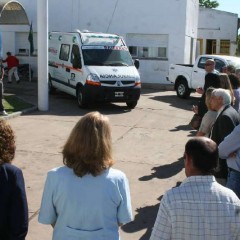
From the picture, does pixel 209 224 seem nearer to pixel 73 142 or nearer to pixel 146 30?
pixel 73 142

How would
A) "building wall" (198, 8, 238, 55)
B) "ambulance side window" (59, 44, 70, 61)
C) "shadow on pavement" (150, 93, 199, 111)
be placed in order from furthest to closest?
"building wall" (198, 8, 238, 55), "shadow on pavement" (150, 93, 199, 111), "ambulance side window" (59, 44, 70, 61)

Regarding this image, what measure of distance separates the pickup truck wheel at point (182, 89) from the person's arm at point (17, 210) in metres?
15.6

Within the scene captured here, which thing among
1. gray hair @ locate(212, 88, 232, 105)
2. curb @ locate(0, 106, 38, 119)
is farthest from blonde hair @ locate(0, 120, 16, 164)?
curb @ locate(0, 106, 38, 119)

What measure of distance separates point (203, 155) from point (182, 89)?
15917 millimetres

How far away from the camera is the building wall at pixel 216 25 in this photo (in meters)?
32.7

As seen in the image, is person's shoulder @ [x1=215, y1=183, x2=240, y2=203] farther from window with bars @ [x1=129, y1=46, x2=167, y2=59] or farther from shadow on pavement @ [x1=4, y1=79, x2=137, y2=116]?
window with bars @ [x1=129, y1=46, x2=167, y2=59]

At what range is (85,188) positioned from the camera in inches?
113

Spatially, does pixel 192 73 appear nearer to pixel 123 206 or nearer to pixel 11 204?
pixel 123 206

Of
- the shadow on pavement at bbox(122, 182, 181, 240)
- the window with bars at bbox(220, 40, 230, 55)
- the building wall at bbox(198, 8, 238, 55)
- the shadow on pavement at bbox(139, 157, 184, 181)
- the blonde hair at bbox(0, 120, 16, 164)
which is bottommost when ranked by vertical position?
the shadow on pavement at bbox(122, 182, 181, 240)

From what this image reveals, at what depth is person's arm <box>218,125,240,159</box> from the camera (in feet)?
14.7

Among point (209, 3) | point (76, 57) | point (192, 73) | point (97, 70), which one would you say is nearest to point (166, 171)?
point (97, 70)

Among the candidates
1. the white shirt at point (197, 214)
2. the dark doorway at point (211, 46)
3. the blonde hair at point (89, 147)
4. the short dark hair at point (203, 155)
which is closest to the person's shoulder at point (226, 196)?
the white shirt at point (197, 214)

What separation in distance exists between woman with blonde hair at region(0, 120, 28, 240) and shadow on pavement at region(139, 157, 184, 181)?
4766 mm

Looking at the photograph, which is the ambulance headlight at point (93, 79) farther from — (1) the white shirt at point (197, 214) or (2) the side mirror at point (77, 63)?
(1) the white shirt at point (197, 214)
